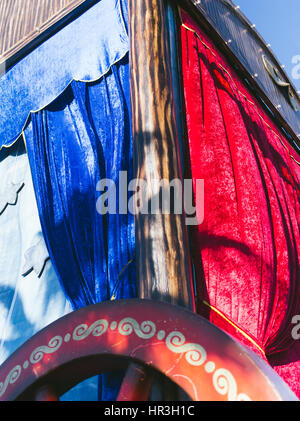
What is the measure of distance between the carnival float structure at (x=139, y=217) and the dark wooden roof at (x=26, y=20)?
21 mm

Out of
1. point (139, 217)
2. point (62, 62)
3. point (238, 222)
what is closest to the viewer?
point (139, 217)

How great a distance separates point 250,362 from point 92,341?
370 mm

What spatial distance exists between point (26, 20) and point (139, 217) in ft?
6.43

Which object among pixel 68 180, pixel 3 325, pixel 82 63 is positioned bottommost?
pixel 3 325

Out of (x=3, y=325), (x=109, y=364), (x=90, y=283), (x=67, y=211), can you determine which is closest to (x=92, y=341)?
(x=109, y=364)

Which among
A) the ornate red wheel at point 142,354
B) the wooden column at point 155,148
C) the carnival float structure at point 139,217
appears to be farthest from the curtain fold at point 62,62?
the ornate red wheel at point 142,354

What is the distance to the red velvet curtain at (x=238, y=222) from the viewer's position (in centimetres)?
184

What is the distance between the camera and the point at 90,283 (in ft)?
5.98

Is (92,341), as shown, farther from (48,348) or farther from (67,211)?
(67,211)

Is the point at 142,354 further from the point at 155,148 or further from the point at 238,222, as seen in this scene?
the point at 238,222

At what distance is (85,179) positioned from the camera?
2043 mm

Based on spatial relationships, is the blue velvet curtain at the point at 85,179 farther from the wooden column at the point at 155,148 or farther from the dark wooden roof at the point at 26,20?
the dark wooden roof at the point at 26,20

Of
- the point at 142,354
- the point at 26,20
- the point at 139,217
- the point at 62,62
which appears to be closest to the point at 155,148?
the point at 139,217
